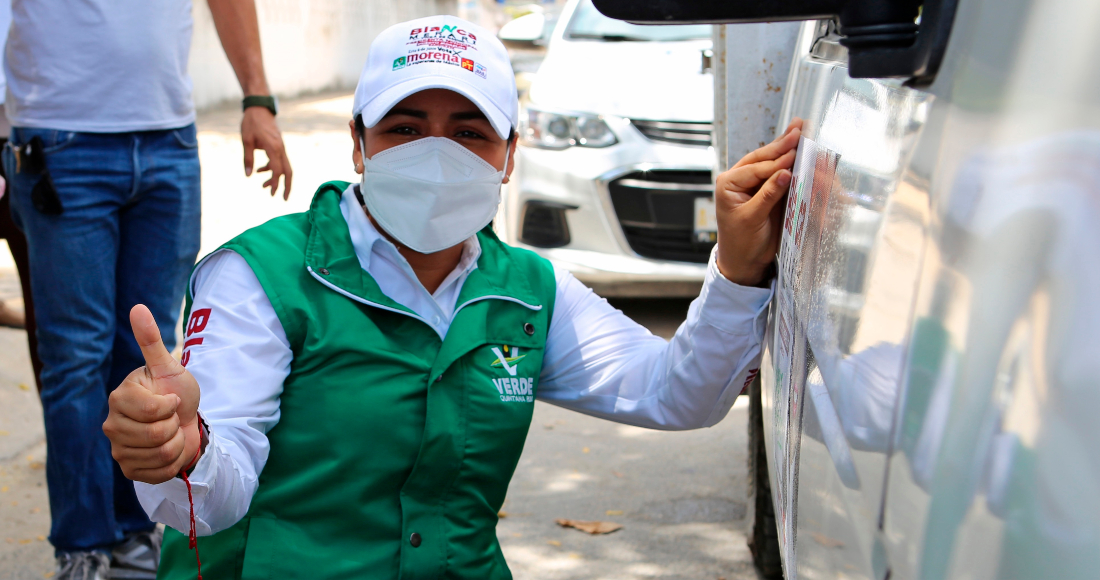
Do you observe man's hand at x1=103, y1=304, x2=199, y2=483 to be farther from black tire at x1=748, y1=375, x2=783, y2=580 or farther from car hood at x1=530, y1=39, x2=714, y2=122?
car hood at x1=530, y1=39, x2=714, y2=122

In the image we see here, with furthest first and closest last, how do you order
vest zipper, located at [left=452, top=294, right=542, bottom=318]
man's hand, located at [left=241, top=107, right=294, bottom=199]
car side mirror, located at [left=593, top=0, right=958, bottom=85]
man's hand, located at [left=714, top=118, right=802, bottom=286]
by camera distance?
man's hand, located at [left=241, top=107, right=294, bottom=199]
vest zipper, located at [left=452, top=294, right=542, bottom=318]
man's hand, located at [left=714, top=118, right=802, bottom=286]
car side mirror, located at [left=593, top=0, right=958, bottom=85]

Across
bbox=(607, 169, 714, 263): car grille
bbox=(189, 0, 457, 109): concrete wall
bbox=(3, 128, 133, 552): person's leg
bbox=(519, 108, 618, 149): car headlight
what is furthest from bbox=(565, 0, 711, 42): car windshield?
bbox=(189, 0, 457, 109): concrete wall

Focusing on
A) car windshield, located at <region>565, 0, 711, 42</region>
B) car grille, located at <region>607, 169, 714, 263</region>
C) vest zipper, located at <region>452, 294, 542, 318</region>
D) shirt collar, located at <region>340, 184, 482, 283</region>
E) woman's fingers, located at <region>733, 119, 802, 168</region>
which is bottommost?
car grille, located at <region>607, 169, 714, 263</region>

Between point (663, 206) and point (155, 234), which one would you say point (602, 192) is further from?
point (155, 234)

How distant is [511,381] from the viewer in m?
1.96

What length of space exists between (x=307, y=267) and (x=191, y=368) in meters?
0.25

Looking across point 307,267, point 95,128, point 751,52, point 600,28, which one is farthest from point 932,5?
point 600,28

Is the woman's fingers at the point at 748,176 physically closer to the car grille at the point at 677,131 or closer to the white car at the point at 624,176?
the white car at the point at 624,176

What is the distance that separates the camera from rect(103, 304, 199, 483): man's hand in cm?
133

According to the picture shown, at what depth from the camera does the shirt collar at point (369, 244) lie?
6.32ft

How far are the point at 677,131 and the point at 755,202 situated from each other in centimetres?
349

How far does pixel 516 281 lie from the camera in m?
2.04

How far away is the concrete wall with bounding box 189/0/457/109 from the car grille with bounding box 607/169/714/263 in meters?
10.4

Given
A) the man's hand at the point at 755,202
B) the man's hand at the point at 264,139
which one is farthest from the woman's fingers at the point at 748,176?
the man's hand at the point at 264,139
